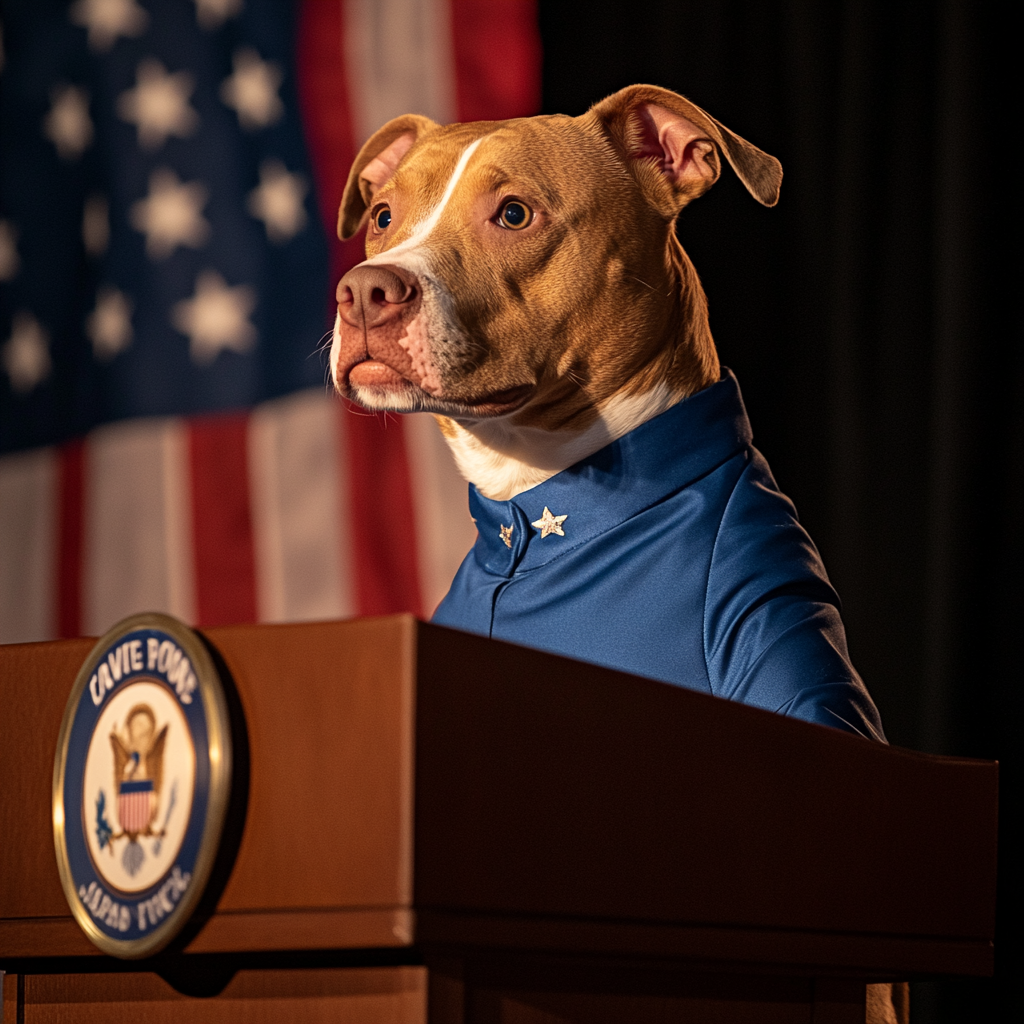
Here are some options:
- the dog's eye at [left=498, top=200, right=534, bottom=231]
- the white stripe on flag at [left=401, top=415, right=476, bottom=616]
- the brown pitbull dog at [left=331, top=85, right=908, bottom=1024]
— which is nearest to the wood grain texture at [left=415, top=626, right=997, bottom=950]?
the brown pitbull dog at [left=331, top=85, right=908, bottom=1024]

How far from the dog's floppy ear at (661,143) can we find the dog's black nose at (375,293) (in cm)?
39

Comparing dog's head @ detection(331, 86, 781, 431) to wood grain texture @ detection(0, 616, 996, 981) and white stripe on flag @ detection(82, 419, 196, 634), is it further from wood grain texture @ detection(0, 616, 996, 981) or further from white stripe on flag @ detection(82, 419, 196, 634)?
white stripe on flag @ detection(82, 419, 196, 634)

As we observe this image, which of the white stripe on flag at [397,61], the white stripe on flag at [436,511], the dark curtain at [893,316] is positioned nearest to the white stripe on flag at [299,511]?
the white stripe on flag at [436,511]

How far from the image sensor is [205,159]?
3146 millimetres

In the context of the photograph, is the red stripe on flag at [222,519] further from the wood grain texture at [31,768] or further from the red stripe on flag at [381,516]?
the wood grain texture at [31,768]

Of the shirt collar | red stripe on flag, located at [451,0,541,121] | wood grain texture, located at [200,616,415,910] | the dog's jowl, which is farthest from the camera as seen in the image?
red stripe on flag, located at [451,0,541,121]

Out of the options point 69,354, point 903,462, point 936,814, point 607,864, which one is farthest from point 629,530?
point 69,354

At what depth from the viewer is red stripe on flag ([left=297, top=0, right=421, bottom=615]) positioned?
2873mm

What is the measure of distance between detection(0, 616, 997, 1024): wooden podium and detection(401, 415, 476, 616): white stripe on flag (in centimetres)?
196

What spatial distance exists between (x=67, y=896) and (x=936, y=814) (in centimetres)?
56

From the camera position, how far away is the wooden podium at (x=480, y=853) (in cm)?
61

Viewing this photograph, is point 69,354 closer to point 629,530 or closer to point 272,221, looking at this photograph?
point 272,221

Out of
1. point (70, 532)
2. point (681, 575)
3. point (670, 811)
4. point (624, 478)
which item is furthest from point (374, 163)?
point (70, 532)

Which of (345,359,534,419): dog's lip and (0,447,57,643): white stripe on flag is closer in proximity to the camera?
(345,359,534,419): dog's lip
